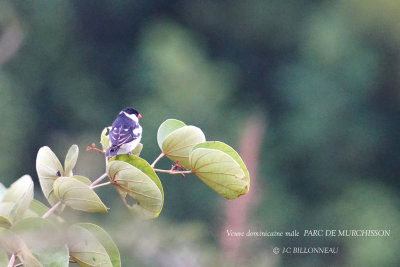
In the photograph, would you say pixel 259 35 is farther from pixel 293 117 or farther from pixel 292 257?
pixel 292 257

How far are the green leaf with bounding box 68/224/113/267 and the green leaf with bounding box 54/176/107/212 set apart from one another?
0.08 ft

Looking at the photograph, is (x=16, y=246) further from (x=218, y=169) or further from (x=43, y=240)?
(x=218, y=169)

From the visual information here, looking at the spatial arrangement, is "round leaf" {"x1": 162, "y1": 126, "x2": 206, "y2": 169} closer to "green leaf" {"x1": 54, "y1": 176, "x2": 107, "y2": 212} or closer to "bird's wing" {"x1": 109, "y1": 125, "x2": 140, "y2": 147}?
"green leaf" {"x1": 54, "y1": 176, "x2": 107, "y2": 212}

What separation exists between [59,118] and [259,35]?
309cm

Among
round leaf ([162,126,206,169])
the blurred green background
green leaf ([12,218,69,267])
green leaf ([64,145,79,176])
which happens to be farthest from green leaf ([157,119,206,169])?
the blurred green background

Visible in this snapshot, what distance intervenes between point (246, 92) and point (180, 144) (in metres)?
9.24

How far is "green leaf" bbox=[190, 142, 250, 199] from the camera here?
2.90 feet

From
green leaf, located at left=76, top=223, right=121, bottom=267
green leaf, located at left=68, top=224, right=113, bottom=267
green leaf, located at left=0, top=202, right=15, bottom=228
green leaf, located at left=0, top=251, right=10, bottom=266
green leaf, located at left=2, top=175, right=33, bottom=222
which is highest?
green leaf, located at left=76, top=223, right=121, bottom=267

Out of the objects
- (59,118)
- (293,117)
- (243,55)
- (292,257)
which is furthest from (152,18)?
(292,257)

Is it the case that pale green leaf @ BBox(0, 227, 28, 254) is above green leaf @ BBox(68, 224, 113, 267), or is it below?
below

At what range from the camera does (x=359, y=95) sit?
987 centimetres

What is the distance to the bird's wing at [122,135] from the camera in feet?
4.39

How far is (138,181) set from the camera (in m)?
0.84

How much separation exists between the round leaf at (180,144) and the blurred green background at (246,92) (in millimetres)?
5808
